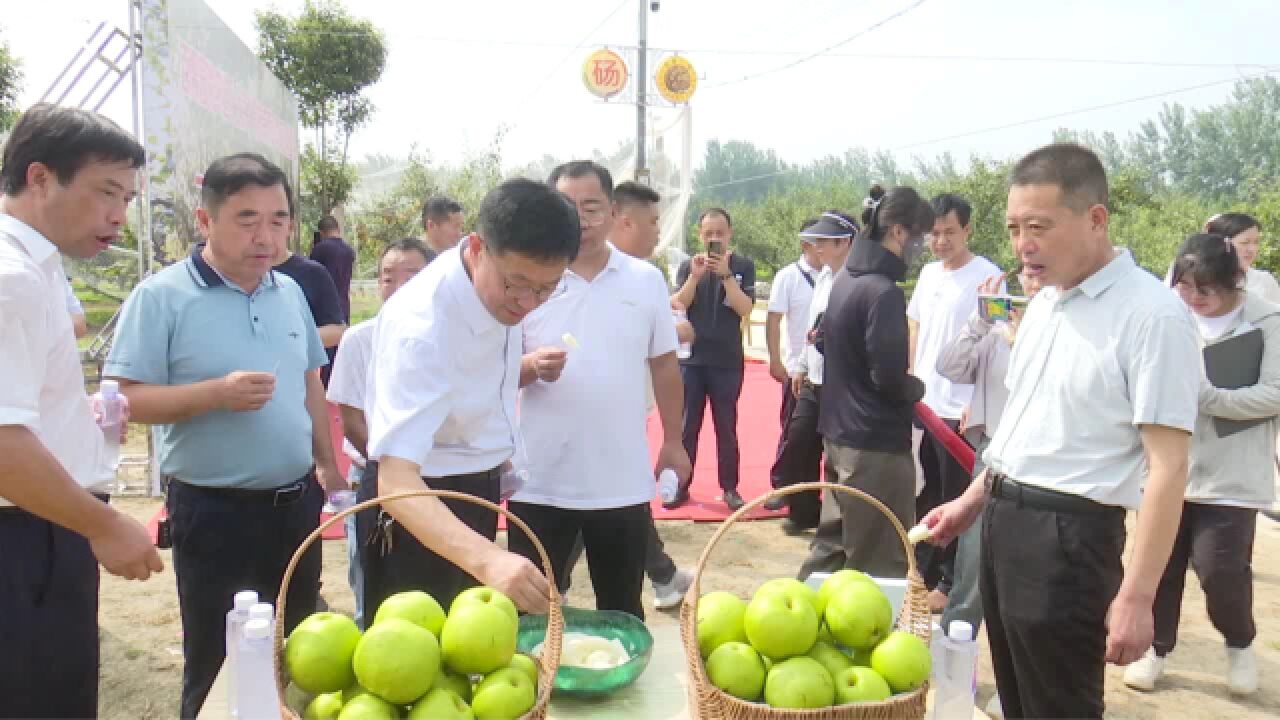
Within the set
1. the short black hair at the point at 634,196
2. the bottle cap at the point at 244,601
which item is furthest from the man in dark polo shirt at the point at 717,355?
the bottle cap at the point at 244,601

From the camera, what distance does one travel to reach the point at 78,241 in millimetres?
2049

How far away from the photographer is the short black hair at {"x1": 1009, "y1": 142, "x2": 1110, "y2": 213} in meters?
2.07

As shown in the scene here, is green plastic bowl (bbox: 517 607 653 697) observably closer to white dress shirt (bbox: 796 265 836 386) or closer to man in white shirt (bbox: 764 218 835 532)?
white dress shirt (bbox: 796 265 836 386)

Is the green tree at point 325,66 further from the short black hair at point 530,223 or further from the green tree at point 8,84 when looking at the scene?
the short black hair at point 530,223

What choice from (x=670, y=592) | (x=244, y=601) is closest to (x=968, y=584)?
(x=670, y=592)

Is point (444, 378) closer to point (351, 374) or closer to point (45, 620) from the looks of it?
point (45, 620)

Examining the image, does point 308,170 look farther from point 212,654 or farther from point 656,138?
point 212,654

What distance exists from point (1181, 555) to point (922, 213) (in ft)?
5.43

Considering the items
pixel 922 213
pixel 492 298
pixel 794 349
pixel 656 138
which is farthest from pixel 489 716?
pixel 656 138

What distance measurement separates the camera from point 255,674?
57.9 inches

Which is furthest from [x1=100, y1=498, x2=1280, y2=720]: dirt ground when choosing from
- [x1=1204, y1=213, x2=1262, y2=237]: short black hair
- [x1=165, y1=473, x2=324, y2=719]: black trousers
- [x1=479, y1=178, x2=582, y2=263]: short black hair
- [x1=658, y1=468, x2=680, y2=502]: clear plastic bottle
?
[x1=479, y1=178, x2=582, y2=263]: short black hair

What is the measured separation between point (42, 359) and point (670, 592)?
9.58ft

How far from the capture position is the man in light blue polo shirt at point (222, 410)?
7.96 feet

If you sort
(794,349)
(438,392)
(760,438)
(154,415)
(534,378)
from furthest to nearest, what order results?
(760,438)
(794,349)
(534,378)
(154,415)
(438,392)
